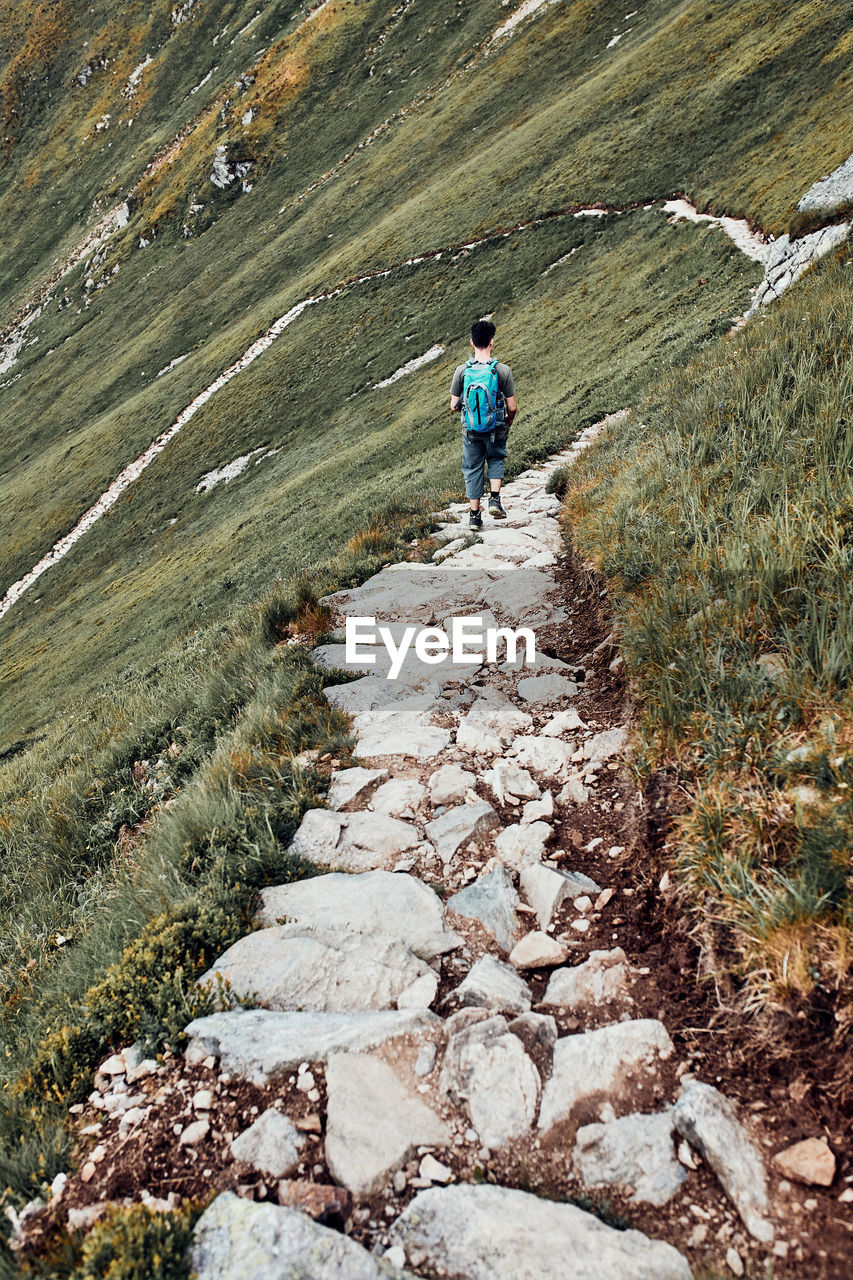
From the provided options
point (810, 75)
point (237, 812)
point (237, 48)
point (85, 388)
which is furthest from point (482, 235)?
point (237, 48)

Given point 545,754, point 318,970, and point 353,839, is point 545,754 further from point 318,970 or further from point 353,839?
point 318,970

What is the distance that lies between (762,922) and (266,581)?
2108 cm

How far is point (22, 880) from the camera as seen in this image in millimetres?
6965

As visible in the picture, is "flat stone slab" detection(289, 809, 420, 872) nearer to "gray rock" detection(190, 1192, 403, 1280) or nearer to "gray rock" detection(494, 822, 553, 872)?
"gray rock" detection(494, 822, 553, 872)

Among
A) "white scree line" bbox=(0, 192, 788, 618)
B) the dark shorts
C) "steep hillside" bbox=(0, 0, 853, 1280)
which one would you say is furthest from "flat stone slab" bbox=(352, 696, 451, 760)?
"white scree line" bbox=(0, 192, 788, 618)

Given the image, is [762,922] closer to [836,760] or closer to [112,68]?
[836,760]

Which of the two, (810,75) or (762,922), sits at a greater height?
(810,75)

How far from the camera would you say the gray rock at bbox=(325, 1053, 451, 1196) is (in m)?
2.53

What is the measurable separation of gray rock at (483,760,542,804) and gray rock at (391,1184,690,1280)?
7.97ft

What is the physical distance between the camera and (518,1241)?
2223 mm

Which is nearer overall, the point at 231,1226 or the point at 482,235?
the point at 231,1226

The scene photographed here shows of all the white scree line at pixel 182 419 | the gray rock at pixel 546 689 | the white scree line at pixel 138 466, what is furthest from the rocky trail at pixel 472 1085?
the white scree line at pixel 138 466

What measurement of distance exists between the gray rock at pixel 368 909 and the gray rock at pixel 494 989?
0.27 meters

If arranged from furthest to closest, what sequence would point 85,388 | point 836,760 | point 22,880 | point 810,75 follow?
1. point 85,388
2. point 810,75
3. point 22,880
4. point 836,760
